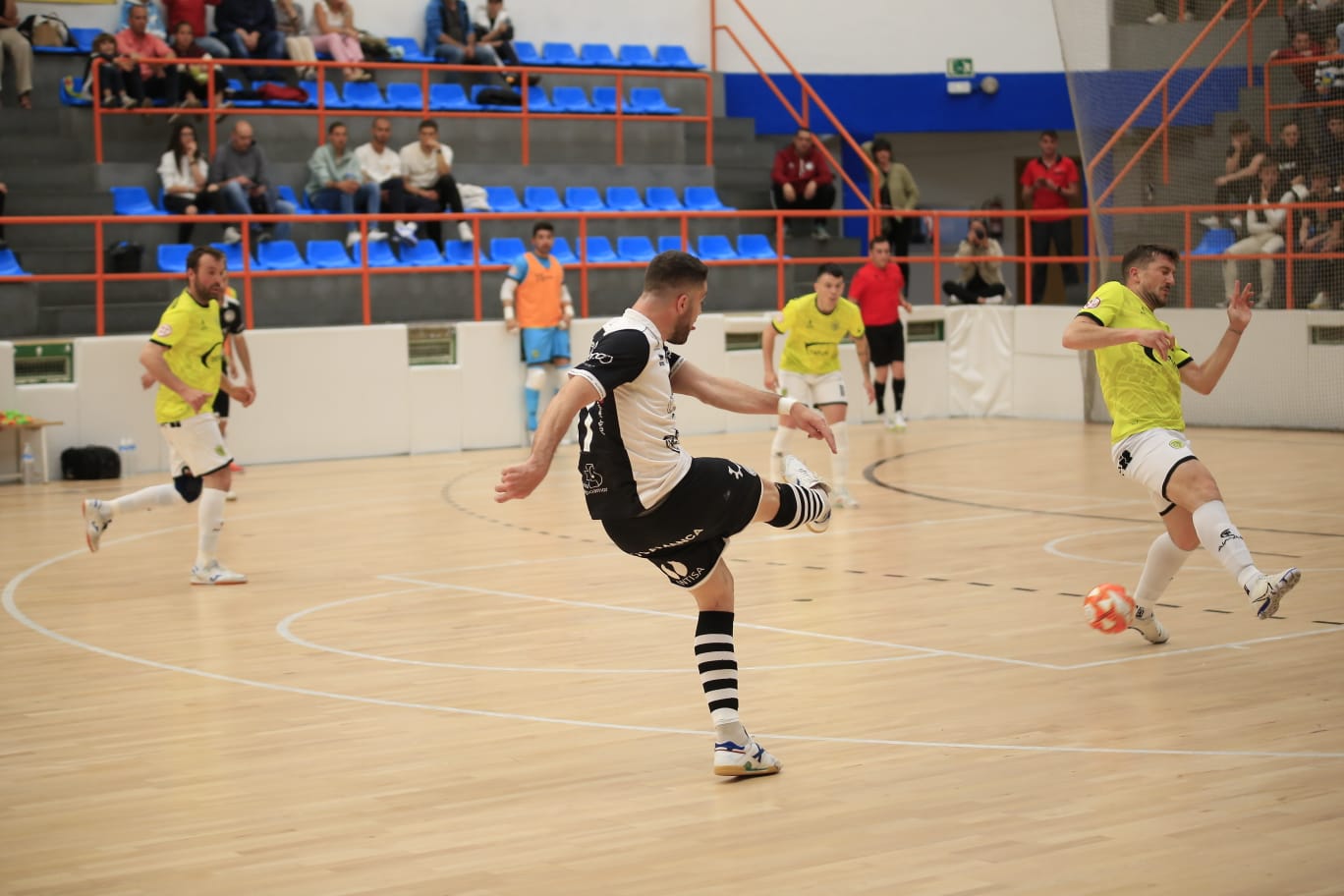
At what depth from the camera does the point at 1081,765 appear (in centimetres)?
661

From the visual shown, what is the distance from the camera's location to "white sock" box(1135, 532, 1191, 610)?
8.73 m

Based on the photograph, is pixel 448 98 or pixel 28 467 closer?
pixel 28 467

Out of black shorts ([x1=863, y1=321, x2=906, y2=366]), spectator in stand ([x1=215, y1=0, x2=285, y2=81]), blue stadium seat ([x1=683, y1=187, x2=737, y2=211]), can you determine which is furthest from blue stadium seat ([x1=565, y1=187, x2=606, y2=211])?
black shorts ([x1=863, y1=321, x2=906, y2=366])

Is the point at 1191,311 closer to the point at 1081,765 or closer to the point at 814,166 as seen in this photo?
the point at 814,166

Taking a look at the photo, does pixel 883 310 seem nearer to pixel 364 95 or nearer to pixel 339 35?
pixel 364 95

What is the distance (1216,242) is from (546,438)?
15604 mm

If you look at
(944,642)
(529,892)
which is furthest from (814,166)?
(529,892)

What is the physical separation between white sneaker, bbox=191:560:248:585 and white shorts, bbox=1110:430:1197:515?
5.73 metres

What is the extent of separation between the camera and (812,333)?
1436 centimetres

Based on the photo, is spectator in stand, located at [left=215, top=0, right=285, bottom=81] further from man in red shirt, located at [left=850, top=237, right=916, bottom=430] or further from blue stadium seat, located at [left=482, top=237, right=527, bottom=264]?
man in red shirt, located at [left=850, top=237, right=916, bottom=430]

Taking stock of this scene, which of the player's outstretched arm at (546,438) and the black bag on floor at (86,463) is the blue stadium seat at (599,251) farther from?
the player's outstretched arm at (546,438)

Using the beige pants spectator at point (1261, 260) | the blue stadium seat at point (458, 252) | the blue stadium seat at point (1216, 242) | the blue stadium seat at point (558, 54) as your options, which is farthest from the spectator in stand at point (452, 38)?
the beige pants spectator at point (1261, 260)

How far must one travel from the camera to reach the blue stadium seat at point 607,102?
2570 cm

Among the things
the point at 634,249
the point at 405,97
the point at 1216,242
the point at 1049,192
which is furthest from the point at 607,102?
the point at 1216,242
